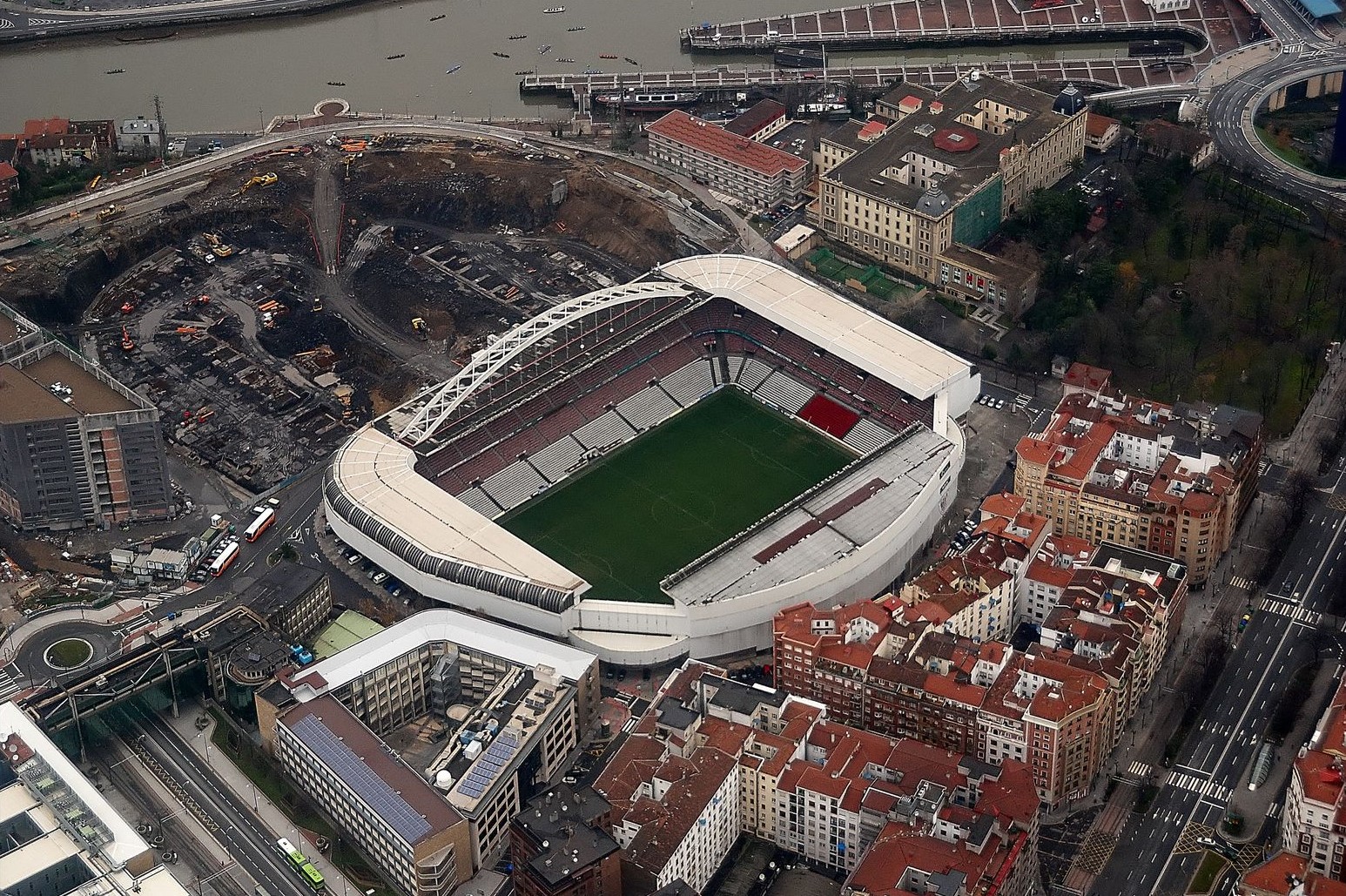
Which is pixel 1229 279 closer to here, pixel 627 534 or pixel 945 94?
pixel 945 94

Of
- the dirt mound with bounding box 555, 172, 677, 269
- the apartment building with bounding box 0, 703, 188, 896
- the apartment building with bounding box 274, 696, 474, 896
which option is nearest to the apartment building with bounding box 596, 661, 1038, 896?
the apartment building with bounding box 274, 696, 474, 896

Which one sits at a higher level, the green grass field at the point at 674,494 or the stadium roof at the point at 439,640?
the stadium roof at the point at 439,640

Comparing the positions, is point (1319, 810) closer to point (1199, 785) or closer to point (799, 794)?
point (1199, 785)

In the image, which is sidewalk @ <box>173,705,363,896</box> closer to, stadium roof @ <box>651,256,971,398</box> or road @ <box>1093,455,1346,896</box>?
road @ <box>1093,455,1346,896</box>

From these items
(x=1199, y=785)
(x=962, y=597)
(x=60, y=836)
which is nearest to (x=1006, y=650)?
(x=962, y=597)

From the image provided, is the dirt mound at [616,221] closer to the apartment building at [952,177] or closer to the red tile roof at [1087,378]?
the apartment building at [952,177]

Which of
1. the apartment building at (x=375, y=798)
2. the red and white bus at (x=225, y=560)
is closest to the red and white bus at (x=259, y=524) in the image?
the red and white bus at (x=225, y=560)

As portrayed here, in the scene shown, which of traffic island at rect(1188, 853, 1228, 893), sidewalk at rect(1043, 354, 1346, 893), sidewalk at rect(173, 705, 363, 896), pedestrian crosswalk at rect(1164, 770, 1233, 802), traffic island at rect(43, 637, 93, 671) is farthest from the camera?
traffic island at rect(43, 637, 93, 671)
